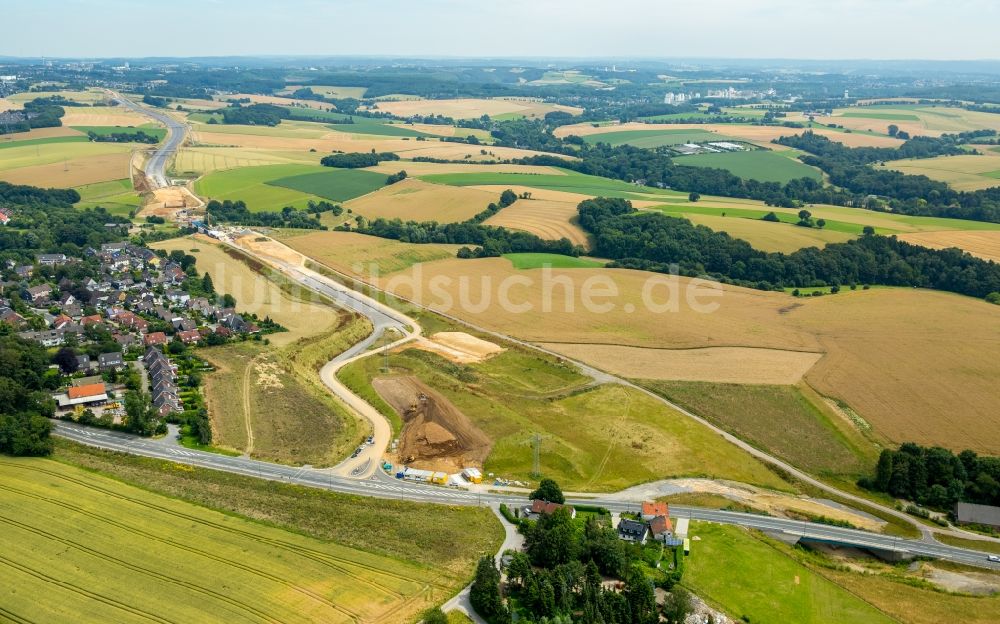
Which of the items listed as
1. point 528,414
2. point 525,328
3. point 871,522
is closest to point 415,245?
point 525,328

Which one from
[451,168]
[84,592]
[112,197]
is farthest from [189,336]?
[451,168]

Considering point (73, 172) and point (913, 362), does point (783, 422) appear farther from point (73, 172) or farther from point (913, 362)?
point (73, 172)

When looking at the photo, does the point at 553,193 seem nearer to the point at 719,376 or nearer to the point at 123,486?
the point at 719,376

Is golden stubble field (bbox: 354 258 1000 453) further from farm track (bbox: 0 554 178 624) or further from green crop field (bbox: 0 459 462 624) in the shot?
farm track (bbox: 0 554 178 624)

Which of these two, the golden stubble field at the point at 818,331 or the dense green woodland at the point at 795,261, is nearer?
the golden stubble field at the point at 818,331

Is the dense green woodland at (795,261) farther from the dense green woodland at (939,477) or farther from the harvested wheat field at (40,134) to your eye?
the harvested wheat field at (40,134)

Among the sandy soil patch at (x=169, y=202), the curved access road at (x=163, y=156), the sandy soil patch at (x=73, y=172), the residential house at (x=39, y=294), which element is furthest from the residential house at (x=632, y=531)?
the sandy soil patch at (x=73, y=172)
